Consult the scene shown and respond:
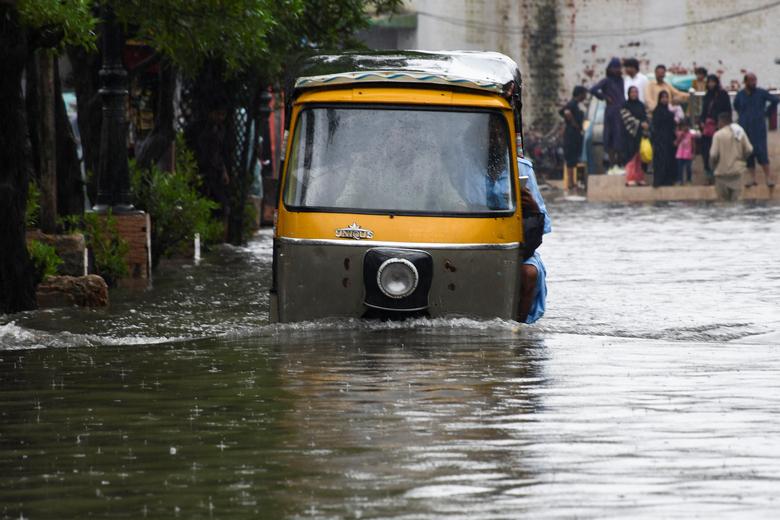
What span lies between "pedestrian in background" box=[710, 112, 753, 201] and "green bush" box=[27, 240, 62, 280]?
94.9 feet

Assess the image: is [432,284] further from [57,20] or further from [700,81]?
[700,81]

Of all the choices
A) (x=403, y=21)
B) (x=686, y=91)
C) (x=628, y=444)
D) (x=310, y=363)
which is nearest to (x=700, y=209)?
(x=686, y=91)

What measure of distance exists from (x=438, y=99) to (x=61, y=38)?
2996 millimetres

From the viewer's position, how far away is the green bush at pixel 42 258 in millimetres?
16703

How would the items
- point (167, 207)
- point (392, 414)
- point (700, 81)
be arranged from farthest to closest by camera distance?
1. point (700, 81)
2. point (167, 207)
3. point (392, 414)

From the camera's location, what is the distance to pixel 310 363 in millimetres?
12250

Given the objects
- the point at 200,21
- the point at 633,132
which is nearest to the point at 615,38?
the point at 633,132

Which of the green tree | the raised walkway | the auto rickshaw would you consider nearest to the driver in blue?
the auto rickshaw

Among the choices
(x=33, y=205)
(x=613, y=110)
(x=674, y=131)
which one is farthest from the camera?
(x=613, y=110)

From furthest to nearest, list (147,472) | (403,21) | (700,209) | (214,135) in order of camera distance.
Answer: (403,21), (700,209), (214,135), (147,472)

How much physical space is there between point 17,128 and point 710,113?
112 ft

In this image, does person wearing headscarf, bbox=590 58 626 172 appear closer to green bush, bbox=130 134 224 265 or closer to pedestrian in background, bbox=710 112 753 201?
pedestrian in background, bbox=710 112 753 201

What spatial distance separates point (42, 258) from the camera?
1677 cm

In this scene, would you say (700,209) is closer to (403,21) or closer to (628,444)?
(403,21)
